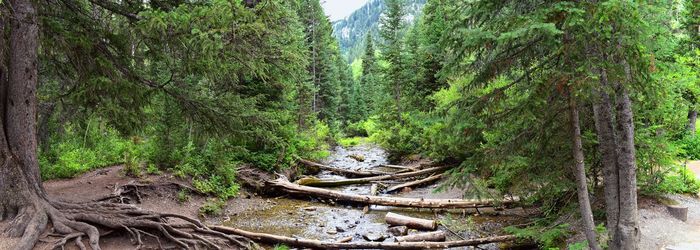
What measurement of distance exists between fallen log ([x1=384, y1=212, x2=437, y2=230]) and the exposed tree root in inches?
175

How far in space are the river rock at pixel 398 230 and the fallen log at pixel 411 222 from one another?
0.28 m

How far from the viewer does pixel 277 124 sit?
970 cm

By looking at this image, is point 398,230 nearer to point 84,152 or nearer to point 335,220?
point 335,220

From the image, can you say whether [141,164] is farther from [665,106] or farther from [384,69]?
[384,69]

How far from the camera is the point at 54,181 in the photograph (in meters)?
11.0

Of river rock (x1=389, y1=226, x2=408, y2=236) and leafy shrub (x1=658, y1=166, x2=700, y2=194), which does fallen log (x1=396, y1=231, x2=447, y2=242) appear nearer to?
river rock (x1=389, y1=226, x2=408, y2=236)

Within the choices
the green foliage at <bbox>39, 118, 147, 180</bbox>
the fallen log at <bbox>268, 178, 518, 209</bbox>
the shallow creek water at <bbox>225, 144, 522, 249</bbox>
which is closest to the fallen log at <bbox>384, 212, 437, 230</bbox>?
the shallow creek water at <bbox>225, 144, 522, 249</bbox>

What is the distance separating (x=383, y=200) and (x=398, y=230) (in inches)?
106

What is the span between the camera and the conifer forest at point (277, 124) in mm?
6031

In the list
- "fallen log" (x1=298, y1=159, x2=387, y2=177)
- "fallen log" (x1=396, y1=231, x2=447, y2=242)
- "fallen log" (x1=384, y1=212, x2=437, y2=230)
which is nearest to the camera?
"fallen log" (x1=396, y1=231, x2=447, y2=242)

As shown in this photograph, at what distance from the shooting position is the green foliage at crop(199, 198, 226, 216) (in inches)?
457

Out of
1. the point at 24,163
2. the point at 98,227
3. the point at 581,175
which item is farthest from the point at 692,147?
the point at 24,163

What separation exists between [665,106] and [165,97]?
10.5m

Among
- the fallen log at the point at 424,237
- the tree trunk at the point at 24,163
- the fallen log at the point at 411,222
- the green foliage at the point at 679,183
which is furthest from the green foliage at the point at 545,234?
the tree trunk at the point at 24,163
